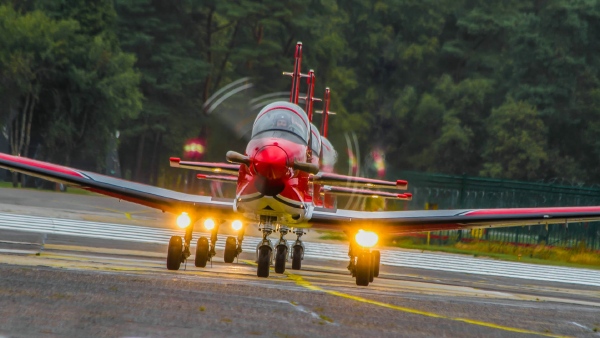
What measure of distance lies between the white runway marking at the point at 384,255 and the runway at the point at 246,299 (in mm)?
1195

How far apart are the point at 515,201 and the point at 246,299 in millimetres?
22984

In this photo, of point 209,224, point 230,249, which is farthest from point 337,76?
point 230,249

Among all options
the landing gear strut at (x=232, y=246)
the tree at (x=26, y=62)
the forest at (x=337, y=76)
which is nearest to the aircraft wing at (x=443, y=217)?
the landing gear strut at (x=232, y=246)

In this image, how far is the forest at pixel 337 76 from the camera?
5647 cm

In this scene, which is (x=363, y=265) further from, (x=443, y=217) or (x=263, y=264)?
(x=443, y=217)

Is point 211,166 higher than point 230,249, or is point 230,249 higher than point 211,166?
point 211,166

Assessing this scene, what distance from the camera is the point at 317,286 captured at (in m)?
15.9

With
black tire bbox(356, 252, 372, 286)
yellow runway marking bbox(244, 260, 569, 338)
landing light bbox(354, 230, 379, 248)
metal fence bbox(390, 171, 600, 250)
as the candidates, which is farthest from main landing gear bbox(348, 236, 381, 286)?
metal fence bbox(390, 171, 600, 250)

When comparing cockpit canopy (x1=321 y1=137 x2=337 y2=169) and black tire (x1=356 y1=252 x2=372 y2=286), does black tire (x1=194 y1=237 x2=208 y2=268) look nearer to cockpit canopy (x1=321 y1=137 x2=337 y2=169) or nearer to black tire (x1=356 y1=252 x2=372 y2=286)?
black tire (x1=356 y1=252 x2=372 y2=286)

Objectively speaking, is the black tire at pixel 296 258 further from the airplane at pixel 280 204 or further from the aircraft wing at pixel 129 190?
the aircraft wing at pixel 129 190

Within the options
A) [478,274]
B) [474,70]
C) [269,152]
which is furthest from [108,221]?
[474,70]

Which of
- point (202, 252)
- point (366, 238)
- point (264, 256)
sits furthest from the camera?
point (202, 252)

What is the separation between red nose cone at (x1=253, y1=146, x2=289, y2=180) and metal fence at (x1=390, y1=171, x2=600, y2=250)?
17.3 m

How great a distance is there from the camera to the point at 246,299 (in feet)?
40.4
